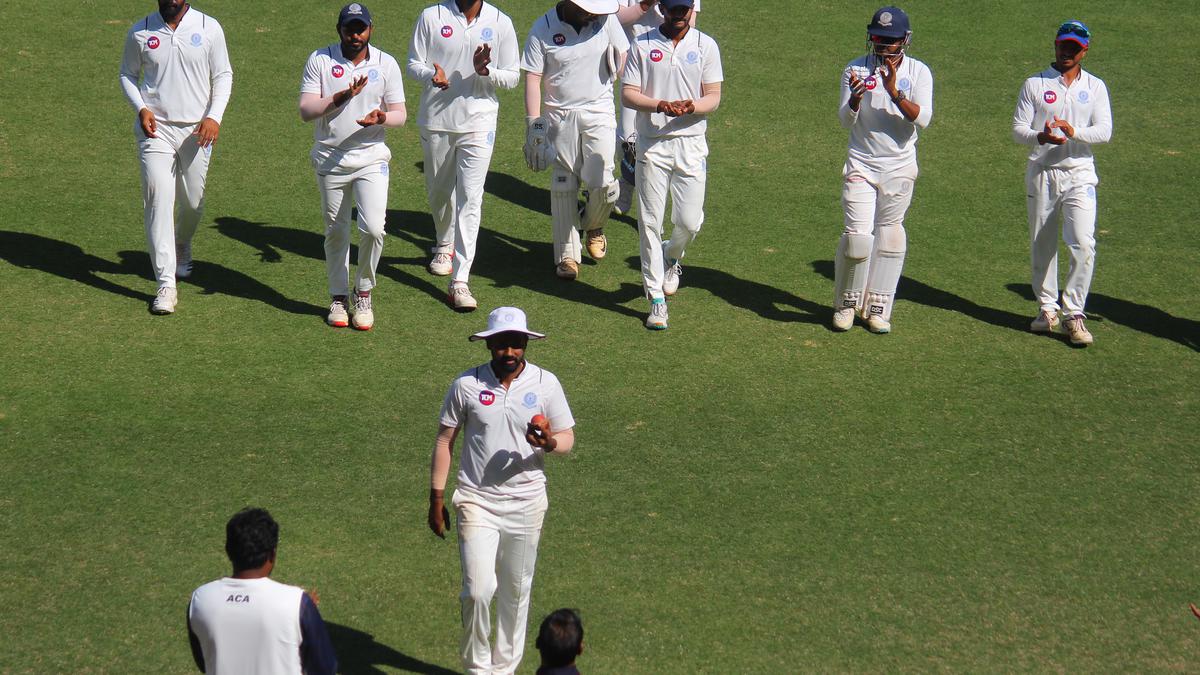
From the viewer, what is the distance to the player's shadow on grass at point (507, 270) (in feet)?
36.2

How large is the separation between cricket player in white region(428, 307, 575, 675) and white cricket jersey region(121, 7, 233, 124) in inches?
191

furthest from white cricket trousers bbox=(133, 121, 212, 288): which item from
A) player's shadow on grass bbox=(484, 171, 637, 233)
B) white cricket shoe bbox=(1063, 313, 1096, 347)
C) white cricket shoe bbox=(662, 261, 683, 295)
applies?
white cricket shoe bbox=(1063, 313, 1096, 347)

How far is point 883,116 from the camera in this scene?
1016 centimetres

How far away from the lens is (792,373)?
9914mm

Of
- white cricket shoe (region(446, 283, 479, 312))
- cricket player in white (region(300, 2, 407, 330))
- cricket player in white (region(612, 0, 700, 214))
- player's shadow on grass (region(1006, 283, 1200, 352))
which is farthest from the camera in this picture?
cricket player in white (region(612, 0, 700, 214))

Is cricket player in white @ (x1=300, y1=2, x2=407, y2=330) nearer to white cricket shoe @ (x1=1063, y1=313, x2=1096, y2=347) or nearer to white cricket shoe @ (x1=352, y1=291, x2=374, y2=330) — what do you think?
white cricket shoe @ (x1=352, y1=291, x2=374, y2=330)

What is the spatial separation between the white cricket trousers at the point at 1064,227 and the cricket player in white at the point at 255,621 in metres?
7.04

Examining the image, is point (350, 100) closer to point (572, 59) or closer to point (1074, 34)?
point (572, 59)

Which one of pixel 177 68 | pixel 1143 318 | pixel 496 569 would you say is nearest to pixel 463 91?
pixel 177 68

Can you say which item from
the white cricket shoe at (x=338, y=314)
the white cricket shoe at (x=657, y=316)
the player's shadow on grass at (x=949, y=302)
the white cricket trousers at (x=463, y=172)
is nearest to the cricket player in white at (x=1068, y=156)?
the player's shadow on grass at (x=949, y=302)

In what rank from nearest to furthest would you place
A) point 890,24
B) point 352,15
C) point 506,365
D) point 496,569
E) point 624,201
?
point 506,365 → point 496,569 → point 352,15 → point 890,24 → point 624,201

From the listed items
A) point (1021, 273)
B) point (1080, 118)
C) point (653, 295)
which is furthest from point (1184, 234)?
point (653, 295)

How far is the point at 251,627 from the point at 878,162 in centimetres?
651

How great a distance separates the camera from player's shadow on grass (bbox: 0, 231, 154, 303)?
1079 centimetres
